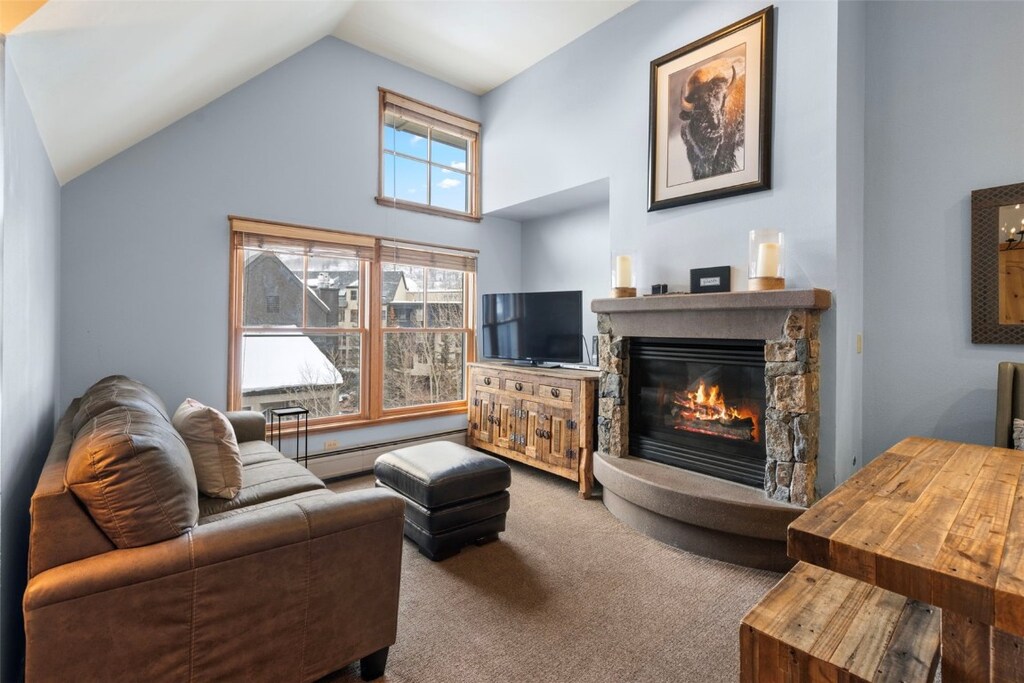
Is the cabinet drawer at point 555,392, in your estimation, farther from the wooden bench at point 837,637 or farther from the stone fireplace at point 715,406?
the wooden bench at point 837,637

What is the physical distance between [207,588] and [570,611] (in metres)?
1.47

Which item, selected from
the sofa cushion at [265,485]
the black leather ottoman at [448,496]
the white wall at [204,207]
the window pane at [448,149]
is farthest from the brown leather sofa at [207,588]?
the window pane at [448,149]

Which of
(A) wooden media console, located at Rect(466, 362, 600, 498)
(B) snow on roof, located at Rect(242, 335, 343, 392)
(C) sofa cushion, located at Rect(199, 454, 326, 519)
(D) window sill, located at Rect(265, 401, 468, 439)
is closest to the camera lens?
(C) sofa cushion, located at Rect(199, 454, 326, 519)

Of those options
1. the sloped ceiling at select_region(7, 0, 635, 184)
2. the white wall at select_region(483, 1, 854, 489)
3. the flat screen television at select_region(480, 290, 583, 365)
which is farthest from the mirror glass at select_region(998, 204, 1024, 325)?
the sloped ceiling at select_region(7, 0, 635, 184)

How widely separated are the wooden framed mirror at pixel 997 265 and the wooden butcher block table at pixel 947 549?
4.47 ft

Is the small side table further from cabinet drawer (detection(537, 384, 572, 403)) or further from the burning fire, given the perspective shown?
the burning fire

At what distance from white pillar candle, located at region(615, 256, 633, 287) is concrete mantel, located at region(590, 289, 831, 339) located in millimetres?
160

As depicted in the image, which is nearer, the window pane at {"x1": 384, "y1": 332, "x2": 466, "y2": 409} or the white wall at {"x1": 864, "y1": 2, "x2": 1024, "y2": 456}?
the white wall at {"x1": 864, "y1": 2, "x2": 1024, "y2": 456}

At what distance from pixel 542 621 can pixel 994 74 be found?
141 inches

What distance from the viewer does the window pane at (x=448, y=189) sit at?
4.67 metres

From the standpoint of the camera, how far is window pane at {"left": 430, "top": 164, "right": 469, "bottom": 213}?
467cm

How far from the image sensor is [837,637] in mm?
1311

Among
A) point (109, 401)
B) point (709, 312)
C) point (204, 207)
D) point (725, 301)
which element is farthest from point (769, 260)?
point (204, 207)

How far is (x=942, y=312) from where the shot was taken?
8.86 feet
